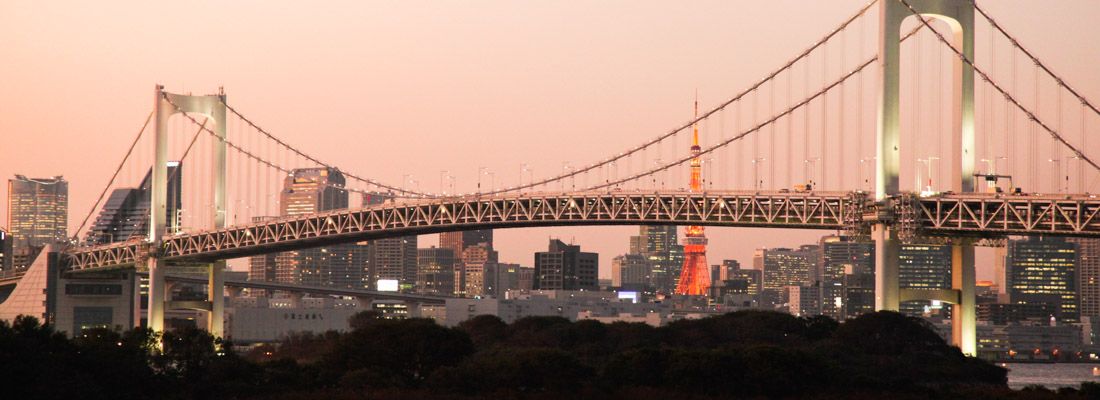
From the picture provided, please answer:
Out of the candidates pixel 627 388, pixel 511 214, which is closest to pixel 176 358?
pixel 627 388

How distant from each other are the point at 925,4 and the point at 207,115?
135 ft

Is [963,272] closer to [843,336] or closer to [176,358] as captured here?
[843,336]

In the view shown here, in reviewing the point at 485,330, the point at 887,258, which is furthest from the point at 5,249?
the point at 887,258

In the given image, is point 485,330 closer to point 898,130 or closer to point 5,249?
point 898,130

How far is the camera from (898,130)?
5759cm

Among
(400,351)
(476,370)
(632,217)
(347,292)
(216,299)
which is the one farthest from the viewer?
(347,292)

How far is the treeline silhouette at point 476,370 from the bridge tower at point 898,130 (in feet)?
8.99

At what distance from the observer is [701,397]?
48.2m

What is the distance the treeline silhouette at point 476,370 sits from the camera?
48.0 metres

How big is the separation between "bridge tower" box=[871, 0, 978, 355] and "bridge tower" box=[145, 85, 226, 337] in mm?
35510

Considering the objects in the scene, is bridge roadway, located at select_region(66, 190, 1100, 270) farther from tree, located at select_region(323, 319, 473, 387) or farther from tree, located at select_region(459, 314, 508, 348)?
tree, located at select_region(323, 319, 473, 387)

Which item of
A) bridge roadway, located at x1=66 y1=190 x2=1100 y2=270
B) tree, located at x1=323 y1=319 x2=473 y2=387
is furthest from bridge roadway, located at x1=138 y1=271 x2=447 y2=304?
tree, located at x1=323 y1=319 x2=473 y2=387

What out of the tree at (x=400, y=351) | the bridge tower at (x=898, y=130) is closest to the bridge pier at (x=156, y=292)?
the tree at (x=400, y=351)

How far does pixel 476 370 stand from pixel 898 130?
15.1m
